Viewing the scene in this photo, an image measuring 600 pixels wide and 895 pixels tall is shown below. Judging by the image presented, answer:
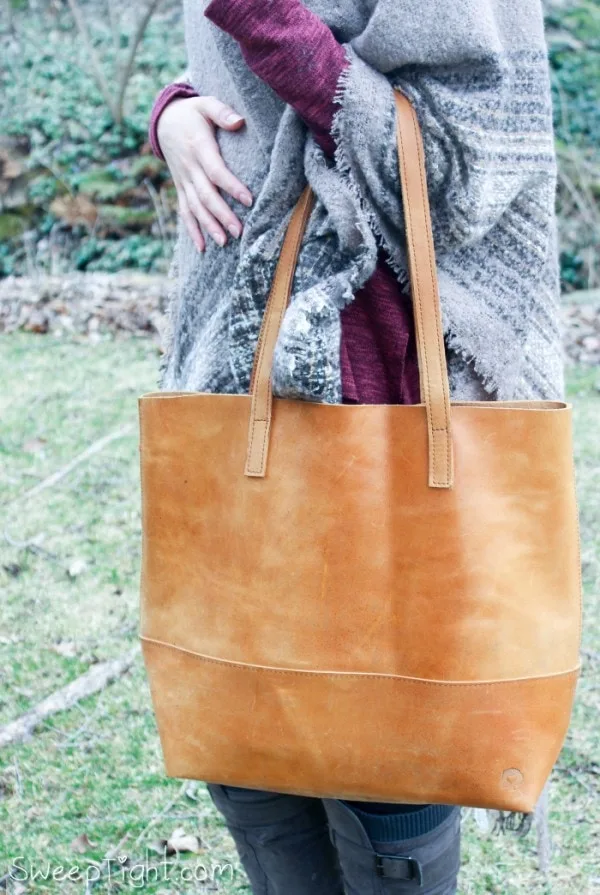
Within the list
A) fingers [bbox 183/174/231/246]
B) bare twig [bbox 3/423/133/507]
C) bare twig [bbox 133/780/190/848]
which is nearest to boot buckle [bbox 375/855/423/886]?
fingers [bbox 183/174/231/246]

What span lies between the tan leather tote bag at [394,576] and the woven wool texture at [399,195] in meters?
0.03

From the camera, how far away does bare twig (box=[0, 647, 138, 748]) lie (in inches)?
93.3

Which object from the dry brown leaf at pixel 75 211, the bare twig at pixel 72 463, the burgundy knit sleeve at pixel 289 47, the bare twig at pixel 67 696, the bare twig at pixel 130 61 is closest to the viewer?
the burgundy knit sleeve at pixel 289 47

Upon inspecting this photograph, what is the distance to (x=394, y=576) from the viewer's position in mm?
1068

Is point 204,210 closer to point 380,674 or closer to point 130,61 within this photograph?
point 380,674

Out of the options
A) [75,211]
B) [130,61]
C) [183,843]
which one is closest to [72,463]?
[183,843]

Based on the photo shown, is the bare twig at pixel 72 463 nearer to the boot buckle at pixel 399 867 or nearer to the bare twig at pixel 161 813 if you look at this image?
the bare twig at pixel 161 813

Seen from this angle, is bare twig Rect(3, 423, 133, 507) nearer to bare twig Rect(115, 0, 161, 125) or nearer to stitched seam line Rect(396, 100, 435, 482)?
stitched seam line Rect(396, 100, 435, 482)

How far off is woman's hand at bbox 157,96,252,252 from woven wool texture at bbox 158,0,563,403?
0.02m

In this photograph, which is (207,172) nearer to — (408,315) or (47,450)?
(408,315)

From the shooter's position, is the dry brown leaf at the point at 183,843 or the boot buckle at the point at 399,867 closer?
the boot buckle at the point at 399,867

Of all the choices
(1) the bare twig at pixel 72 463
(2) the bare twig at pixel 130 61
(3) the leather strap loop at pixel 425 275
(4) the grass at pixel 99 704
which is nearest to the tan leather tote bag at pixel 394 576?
(3) the leather strap loop at pixel 425 275

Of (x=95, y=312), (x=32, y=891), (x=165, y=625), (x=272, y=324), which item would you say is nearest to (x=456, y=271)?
(x=272, y=324)

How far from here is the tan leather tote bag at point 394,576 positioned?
1.05m
